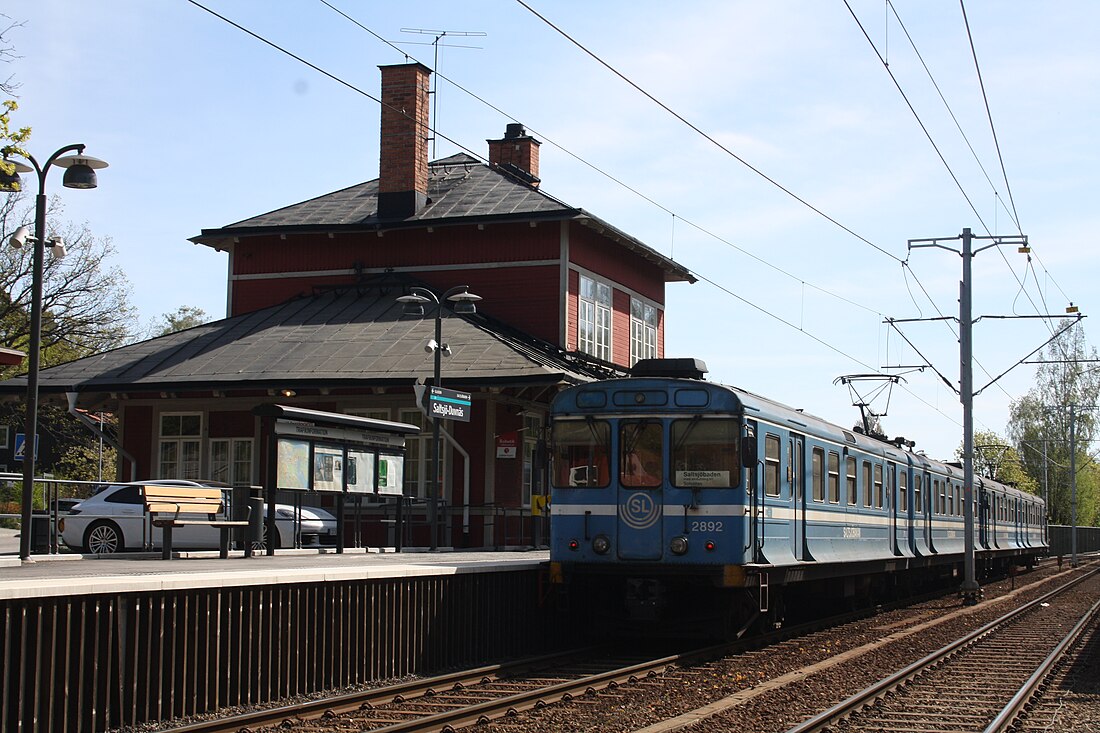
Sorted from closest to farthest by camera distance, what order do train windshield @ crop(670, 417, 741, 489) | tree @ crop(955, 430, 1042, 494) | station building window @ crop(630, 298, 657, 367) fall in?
train windshield @ crop(670, 417, 741, 489), station building window @ crop(630, 298, 657, 367), tree @ crop(955, 430, 1042, 494)

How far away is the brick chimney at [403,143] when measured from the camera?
3500 cm

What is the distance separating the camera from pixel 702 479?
15086mm

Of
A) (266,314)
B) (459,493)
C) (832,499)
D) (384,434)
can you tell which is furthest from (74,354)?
(832,499)

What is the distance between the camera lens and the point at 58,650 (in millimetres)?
9094

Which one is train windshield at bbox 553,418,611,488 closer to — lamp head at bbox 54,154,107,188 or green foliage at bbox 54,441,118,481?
lamp head at bbox 54,154,107,188

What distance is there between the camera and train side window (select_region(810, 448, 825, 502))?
18.0 metres

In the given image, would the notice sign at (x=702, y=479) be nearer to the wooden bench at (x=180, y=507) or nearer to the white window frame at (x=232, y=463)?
the wooden bench at (x=180, y=507)

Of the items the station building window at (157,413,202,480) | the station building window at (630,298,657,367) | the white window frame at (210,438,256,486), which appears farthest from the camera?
the station building window at (630,298,657,367)

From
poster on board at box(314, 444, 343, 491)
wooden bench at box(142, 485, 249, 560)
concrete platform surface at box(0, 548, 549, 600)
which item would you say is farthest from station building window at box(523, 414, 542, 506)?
wooden bench at box(142, 485, 249, 560)

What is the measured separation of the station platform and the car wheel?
13.9 feet

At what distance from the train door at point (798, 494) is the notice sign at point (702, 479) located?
6.88 feet

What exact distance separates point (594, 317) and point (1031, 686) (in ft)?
78.7

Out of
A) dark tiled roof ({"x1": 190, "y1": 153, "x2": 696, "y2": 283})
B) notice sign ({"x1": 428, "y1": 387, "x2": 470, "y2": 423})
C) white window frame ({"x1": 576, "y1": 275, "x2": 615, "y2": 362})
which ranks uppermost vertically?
dark tiled roof ({"x1": 190, "y1": 153, "x2": 696, "y2": 283})

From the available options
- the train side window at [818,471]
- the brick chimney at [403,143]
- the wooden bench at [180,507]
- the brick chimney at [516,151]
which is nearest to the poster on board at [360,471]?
the wooden bench at [180,507]
